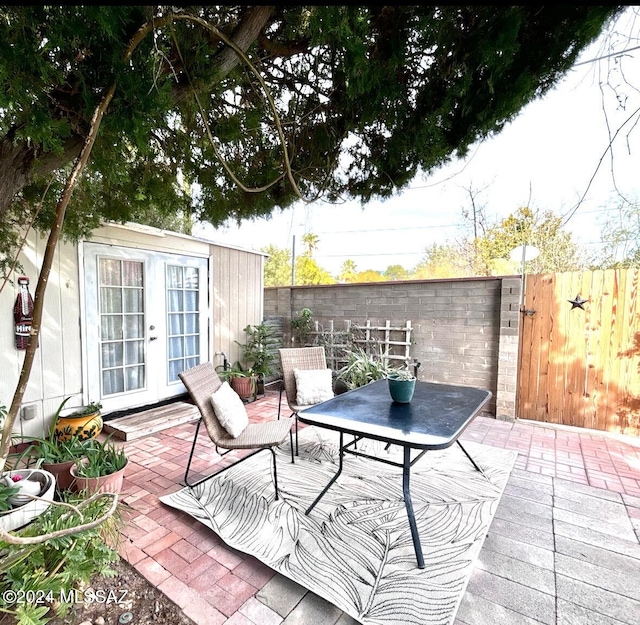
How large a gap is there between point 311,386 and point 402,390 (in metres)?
1.12

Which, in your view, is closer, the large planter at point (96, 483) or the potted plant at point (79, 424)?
the large planter at point (96, 483)

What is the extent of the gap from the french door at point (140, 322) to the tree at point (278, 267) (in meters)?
9.37

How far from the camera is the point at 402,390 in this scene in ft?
8.13

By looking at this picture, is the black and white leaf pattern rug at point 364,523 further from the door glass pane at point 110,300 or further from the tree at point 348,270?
the tree at point 348,270

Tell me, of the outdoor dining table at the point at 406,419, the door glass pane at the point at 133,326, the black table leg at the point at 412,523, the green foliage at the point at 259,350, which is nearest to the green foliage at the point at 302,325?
the green foliage at the point at 259,350

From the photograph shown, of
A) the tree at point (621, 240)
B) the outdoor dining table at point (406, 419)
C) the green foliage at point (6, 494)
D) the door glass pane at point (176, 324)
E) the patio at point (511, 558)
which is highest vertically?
the tree at point (621, 240)

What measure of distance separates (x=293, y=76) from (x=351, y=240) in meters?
11.4

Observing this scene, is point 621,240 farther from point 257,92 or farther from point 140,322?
point 140,322

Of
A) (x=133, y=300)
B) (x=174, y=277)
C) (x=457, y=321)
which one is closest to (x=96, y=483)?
(x=133, y=300)

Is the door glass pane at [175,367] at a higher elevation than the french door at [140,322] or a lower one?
lower

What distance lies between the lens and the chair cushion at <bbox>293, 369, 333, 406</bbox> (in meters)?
3.30

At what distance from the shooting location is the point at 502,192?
28.5 feet

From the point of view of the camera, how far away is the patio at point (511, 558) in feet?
5.02

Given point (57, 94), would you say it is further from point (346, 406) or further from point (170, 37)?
point (346, 406)
